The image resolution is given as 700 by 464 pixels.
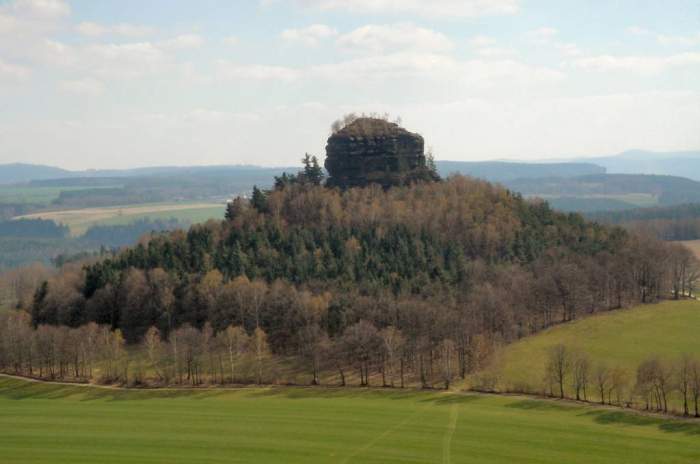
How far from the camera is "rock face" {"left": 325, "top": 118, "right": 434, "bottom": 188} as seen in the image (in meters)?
125

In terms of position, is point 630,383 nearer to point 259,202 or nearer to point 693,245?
point 259,202

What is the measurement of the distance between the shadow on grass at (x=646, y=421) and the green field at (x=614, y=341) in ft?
26.9

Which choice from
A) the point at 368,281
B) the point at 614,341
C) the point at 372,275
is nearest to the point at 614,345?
the point at 614,341

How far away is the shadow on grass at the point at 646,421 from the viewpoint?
51.3m

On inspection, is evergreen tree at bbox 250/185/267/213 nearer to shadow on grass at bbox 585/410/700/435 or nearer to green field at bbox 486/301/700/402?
green field at bbox 486/301/700/402

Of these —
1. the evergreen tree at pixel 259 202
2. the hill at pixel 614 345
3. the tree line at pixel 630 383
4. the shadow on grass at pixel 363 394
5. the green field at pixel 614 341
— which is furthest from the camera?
the evergreen tree at pixel 259 202

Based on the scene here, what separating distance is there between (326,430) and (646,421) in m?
24.8

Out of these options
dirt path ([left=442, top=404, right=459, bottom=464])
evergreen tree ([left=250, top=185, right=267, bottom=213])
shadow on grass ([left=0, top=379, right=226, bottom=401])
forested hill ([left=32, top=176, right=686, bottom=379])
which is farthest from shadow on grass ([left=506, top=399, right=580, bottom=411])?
evergreen tree ([left=250, top=185, right=267, bottom=213])

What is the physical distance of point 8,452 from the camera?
1976 inches

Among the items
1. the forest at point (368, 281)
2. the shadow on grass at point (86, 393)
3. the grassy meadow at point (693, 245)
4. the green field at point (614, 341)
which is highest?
the forest at point (368, 281)

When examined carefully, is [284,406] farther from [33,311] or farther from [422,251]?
[33,311]

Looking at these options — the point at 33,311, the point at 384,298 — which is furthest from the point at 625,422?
the point at 33,311

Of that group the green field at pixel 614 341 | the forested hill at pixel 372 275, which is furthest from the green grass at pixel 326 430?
the forested hill at pixel 372 275

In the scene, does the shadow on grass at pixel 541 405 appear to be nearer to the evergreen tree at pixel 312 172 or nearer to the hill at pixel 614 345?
the hill at pixel 614 345
